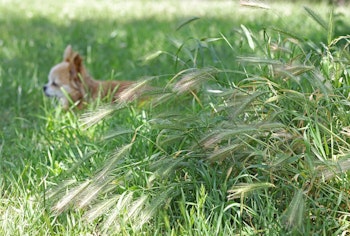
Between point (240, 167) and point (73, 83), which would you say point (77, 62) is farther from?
point (240, 167)

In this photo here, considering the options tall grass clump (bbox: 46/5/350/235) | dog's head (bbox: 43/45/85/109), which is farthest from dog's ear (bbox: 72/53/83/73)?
tall grass clump (bbox: 46/5/350/235)

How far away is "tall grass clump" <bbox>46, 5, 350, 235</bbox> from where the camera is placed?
113 inches

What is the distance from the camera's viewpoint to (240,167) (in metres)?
3.11

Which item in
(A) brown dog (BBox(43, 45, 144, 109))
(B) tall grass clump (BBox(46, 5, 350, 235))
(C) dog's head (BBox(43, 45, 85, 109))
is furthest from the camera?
(C) dog's head (BBox(43, 45, 85, 109))

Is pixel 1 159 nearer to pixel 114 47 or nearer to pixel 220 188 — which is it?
pixel 220 188

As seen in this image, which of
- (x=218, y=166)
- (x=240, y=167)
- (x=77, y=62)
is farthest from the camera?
(x=77, y=62)

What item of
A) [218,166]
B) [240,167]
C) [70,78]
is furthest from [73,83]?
[240,167]

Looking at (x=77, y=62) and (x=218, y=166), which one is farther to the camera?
(x=77, y=62)

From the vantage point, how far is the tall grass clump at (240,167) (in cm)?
286

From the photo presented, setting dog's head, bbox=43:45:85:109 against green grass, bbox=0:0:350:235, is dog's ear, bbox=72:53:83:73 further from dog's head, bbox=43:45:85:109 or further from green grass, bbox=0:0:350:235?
green grass, bbox=0:0:350:235

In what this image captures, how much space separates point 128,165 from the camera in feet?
10.5

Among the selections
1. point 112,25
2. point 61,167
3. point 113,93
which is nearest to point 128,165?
point 61,167

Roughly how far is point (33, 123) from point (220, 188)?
204 cm

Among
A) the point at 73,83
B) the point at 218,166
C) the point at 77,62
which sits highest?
the point at 218,166
